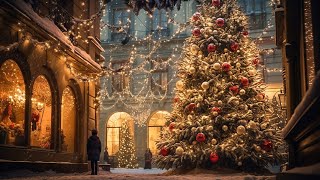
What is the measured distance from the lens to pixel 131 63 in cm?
3225

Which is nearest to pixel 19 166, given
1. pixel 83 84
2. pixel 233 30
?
pixel 83 84

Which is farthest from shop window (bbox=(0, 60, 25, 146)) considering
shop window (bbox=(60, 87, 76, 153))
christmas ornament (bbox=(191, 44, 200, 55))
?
christmas ornament (bbox=(191, 44, 200, 55))

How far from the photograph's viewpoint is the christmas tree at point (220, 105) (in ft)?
46.1

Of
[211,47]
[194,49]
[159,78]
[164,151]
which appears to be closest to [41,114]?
[164,151]

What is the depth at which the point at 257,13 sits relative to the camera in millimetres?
30641

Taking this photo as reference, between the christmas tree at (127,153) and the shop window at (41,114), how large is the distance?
16374 mm

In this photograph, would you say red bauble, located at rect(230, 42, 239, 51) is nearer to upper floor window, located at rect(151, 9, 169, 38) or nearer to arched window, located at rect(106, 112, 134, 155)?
upper floor window, located at rect(151, 9, 169, 38)

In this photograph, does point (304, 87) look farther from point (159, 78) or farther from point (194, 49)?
point (159, 78)

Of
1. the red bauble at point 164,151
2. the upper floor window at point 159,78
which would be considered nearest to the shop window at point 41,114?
the red bauble at point 164,151

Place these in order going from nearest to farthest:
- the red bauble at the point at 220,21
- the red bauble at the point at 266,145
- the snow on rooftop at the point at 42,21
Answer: the snow on rooftop at the point at 42,21 → the red bauble at the point at 266,145 → the red bauble at the point at 220,21

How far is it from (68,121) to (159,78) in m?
16.1

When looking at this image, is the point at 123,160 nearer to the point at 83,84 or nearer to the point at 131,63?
the point at 131,63

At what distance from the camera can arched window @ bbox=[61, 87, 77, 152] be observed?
16.2 meters

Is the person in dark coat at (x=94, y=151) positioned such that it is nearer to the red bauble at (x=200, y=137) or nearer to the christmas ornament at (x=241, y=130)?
the red bauble at (x=200, y=137)
